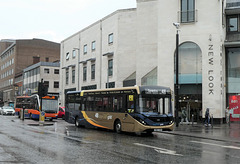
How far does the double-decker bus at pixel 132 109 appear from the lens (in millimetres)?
17641

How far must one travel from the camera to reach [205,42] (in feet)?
101

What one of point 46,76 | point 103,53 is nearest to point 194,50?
point 103,53

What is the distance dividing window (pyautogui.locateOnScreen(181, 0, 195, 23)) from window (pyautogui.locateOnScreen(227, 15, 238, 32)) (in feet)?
16.0

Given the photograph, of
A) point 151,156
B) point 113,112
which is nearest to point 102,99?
point 113,112

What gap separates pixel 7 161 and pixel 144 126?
9475 millimetres

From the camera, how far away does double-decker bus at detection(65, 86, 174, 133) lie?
1764 cm

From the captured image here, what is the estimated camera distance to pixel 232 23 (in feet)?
111

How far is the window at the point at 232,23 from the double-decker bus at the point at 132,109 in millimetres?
18402

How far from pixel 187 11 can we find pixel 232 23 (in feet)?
18.2

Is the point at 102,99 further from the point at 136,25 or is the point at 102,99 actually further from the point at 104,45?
the point at 104,45

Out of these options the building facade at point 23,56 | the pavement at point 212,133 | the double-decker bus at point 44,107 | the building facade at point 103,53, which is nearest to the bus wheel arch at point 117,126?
the pavement at point 212,133

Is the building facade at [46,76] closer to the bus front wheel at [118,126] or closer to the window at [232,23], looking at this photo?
the window at [232,23]

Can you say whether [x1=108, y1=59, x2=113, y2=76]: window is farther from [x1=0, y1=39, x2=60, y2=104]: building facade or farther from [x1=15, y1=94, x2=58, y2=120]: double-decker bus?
[x1=0, y1=39, x2=60, y2=104]: building facade

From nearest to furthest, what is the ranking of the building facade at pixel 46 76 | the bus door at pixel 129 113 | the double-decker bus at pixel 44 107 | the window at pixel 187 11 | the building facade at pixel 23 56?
the bus door at pixel 129 113 < the window at pixel 187 11 < the double-decker bus at pixel 44 107 < the building facade at pixel 46 76 < the building facade at pixel 23 56
